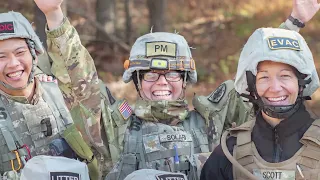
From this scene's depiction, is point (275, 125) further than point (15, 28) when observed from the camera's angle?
No

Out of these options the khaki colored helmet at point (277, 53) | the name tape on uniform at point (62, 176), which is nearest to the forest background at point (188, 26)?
the khaki colored helmet at point (277, 53)

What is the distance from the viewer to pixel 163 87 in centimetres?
493

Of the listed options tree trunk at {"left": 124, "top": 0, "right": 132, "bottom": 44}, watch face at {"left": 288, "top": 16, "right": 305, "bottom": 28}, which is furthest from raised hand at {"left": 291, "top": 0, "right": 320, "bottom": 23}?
tree trunk at {"left": 124, "top": 0, "right": 132, "bottom": 44}

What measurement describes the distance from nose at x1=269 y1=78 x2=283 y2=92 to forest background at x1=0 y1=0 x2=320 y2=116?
23.7 feet

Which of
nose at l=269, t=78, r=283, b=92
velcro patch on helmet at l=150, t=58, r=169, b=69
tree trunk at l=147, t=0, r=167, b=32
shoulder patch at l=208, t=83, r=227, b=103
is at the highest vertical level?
tree trunk at l=147, t=0, r=167, b=32

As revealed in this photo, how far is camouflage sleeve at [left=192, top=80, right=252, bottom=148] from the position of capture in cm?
502

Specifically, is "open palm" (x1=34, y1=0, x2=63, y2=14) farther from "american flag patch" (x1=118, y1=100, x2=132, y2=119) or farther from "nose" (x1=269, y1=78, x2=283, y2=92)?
"nose" (x1=269, y1=78, x2=283, y2=92)

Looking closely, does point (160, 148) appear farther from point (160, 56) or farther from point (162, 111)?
point (160, 56)

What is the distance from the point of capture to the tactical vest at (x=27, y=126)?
4.63 metres

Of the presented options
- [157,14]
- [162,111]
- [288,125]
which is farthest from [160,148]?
[157,14]

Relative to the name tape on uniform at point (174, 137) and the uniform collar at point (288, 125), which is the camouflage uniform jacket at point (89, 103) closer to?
the name tape on uniform at point (174, 137)

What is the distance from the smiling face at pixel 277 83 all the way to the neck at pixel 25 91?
69.6 inches

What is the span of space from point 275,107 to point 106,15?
8763 mm

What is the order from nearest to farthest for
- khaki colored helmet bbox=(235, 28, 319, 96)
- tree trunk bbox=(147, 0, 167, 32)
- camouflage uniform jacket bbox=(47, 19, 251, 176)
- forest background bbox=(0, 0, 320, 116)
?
1. khaki colored helmet bbox=(235, 28, 319, 96)
2. camouflage uniform jacket bbox=(47, 19, 251, 176)
3. tree trunk bbox=(147, 0, 167, 32)
4. forest background bbox=(0, 0, 320, 116)
